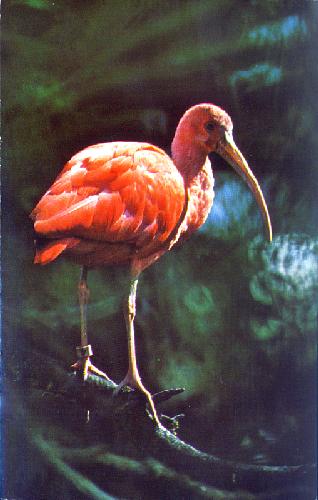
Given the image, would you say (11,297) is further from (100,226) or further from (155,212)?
(155,212)

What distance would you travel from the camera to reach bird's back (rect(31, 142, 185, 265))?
3650 millimetres

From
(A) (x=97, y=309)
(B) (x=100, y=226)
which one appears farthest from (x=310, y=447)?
(B) (x=100, y=226)

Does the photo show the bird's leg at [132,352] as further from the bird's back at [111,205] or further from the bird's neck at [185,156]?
the bird's neck at [185,156]

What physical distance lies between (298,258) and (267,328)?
436 mm

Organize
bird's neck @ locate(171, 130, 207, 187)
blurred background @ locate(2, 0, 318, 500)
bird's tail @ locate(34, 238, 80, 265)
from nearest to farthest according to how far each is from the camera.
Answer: bird's tail @ locate(34, 238, 80, 265) → blurred background @ locate(2, 0, 318, 500) → bird's neck @ locate(171, 130, 207, 187)

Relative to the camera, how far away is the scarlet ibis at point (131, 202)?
3.67m

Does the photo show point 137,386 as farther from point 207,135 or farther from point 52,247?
point 207,135

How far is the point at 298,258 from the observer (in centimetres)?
416

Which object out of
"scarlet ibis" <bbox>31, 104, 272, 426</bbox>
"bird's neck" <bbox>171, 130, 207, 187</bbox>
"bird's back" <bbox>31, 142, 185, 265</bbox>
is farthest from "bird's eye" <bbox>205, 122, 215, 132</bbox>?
"bird's back" <bbox>31, 142, 185, 265</bbox>

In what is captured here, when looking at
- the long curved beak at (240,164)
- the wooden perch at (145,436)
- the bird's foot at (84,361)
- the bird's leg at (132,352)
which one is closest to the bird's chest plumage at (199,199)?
the long curved beak at (240,164)

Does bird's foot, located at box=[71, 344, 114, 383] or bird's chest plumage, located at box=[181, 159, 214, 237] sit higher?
bird's chest plumage, located at box=[181, 159, 214, 237]

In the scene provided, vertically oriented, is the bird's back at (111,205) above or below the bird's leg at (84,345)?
above

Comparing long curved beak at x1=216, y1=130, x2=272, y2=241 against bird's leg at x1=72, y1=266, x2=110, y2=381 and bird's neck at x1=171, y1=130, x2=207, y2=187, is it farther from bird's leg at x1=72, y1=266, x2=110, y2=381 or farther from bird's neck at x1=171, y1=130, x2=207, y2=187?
bird's leg at x1=72, y1=266, x2=110, y2=381

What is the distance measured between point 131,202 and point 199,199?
40 cm
